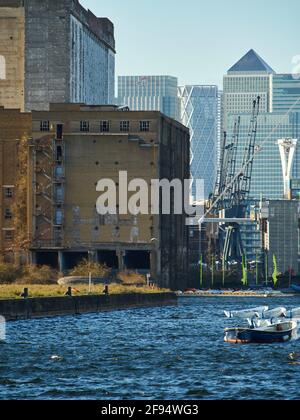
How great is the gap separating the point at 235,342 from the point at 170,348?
6727mm

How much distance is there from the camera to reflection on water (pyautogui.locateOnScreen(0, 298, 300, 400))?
74.5 m

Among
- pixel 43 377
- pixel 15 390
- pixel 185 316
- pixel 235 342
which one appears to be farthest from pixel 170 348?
pixel 185 316

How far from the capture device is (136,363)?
90.1 metres

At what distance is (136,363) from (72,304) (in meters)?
52.7

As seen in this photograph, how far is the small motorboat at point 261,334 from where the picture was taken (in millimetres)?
107688

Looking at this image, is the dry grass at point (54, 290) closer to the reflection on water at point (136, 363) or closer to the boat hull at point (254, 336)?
the reflection on water at point (136, 363)

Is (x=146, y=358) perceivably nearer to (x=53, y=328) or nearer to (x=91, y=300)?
(x=53, y=328)

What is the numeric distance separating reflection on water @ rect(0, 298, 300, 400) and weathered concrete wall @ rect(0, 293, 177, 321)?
5.22 ft

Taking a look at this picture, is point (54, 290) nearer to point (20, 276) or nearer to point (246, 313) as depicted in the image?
point (246, 313)

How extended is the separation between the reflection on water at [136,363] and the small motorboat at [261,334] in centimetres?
98

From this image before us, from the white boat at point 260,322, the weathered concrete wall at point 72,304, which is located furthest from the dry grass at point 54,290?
the white boat at point 260,322

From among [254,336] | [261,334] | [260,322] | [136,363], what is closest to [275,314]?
[260,322]
